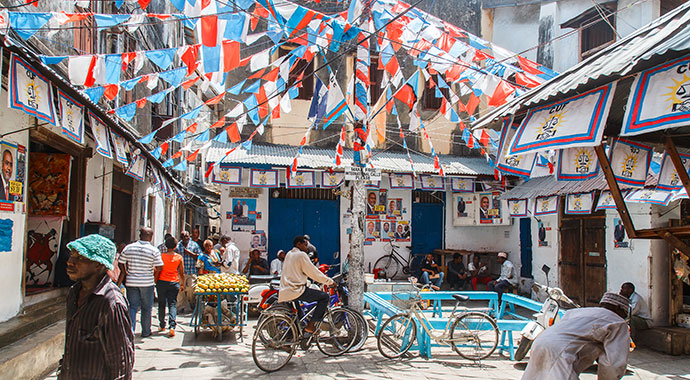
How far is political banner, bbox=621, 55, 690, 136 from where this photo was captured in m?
3.74

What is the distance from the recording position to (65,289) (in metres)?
9.38

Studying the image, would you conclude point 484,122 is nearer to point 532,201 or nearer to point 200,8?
point 200,8

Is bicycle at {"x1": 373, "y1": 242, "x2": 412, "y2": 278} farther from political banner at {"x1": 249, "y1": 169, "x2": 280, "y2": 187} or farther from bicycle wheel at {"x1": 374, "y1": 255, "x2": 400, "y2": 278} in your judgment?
political banner at {"x1": 249, "y1": 169, "x2": 280, "y2": 187}

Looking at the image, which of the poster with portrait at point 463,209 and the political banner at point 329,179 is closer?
the political banner at point 329,179

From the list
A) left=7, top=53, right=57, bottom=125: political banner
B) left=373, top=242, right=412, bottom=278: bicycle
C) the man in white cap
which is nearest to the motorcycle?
the man in white cap

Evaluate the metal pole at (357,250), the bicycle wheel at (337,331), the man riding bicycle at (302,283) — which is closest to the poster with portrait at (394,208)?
the metal pole at (357,250)

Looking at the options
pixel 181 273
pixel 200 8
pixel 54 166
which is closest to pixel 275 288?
pixel 181 273

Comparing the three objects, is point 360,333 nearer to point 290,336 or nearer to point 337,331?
point 337,331

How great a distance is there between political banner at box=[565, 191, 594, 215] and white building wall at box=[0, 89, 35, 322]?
34.8 ft

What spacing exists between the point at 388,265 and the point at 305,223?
2.99 meters

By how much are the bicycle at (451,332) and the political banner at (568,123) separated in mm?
3784

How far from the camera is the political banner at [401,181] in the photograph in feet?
50.0

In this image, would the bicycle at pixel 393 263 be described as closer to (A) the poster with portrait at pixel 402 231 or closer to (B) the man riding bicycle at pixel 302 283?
(A) the poster with portrait at pixel 402 231

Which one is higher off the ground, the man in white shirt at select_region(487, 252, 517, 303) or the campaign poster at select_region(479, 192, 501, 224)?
the campaign poster at select_region(479, 192, 501, 224)
